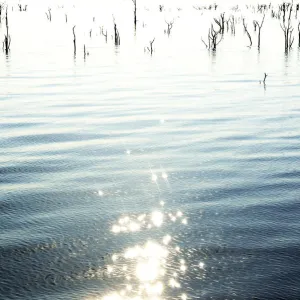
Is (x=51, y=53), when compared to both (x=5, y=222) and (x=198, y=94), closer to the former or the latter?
(x=198, y=94)

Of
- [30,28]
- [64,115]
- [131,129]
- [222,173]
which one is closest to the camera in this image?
[222,173]

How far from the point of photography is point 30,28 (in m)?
25.5

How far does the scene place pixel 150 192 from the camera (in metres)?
3.82

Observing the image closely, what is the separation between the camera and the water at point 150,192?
8.32 ft

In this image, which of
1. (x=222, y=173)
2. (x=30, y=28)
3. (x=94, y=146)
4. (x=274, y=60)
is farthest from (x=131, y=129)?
(x=30, y=28)

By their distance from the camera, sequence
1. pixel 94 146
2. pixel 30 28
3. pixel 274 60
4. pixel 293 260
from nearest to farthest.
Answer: pixel 293 260 < pixel 94 146 < pixel 274 60 < pixel 30 28

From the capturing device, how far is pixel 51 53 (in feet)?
53.5

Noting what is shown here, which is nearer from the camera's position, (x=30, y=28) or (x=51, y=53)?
(x=51, y=53)

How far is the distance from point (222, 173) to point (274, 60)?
10056 millimetres

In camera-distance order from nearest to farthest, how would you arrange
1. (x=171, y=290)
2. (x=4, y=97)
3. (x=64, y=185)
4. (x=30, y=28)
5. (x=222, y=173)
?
(x=171, y=290) → (x=64, y=185) → (x=222, y=173) → (x=4, y=97) → (x=30, y=28)

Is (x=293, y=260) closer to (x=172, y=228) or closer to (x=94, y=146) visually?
(x=172, y=228)

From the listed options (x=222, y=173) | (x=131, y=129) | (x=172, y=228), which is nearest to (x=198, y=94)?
(x=131, y=129)

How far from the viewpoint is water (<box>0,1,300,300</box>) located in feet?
8.32

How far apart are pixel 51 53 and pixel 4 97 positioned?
815 centimetres
